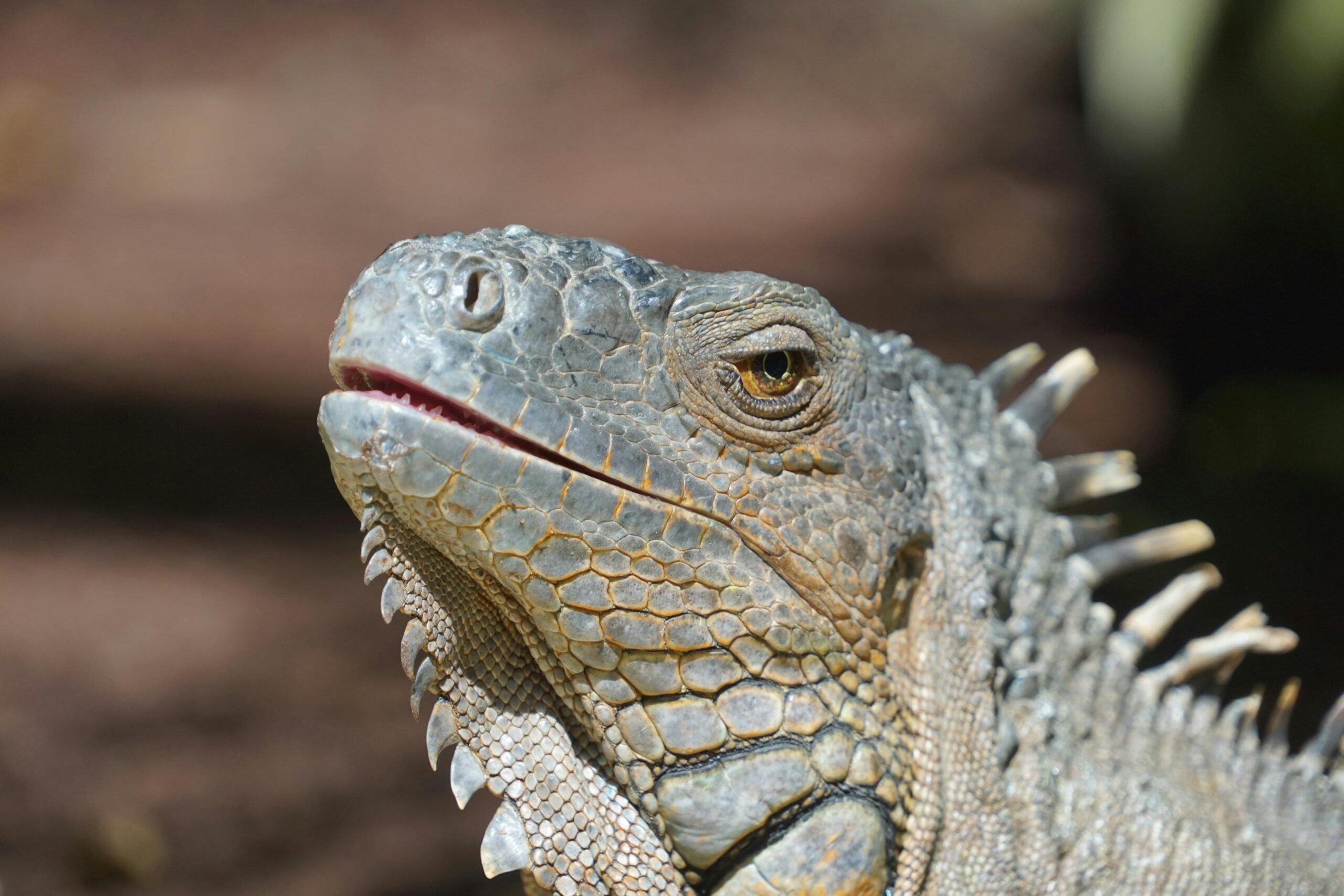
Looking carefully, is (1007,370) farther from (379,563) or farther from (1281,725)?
(379,563)

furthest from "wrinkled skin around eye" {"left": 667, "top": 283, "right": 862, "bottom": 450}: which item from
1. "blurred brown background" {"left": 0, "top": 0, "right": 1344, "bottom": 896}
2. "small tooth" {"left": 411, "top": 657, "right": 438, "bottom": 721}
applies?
"blurred brown background" {"left": 0, "top": 0, "right": 1344, "bottom": 896}

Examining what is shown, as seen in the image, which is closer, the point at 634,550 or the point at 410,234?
the point at 634,550

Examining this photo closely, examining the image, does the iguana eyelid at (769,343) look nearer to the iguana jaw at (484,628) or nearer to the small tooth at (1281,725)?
the iguana jaw at (484,628)

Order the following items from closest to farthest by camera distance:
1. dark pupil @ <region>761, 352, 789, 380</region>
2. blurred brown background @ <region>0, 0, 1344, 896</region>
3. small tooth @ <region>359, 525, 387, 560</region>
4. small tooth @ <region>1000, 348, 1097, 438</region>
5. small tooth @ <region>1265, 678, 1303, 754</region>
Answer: small tooth @ <region>359, 525, 387, 560</region>
dark pupil @ <region>761, 352, 789, 380</region>
small tooth @ <region>1265, 678, 1303, 754</region>
small tooth @ <region>1000, 348, 1097, 438</region>
blurred brown background @ <region>0, 0, 1344, 896</region>

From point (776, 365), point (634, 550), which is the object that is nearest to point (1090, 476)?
point (776, 365)

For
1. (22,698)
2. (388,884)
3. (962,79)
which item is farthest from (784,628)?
(962,79)

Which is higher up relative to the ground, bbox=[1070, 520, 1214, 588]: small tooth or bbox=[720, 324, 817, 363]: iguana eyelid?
bbox=[720, 324, 817, 363]: iguana eyelid

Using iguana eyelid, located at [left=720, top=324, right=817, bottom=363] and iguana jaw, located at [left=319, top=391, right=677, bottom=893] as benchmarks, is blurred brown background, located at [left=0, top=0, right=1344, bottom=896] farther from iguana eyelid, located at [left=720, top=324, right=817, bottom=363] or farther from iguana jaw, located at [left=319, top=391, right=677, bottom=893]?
iguana eyelid, located at [left=720, top=324, right=817, bottom=363]
